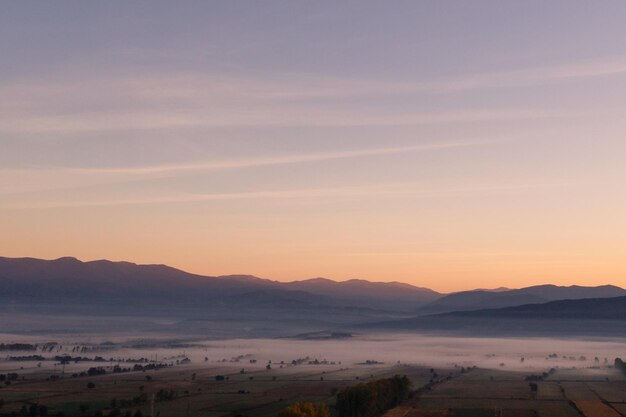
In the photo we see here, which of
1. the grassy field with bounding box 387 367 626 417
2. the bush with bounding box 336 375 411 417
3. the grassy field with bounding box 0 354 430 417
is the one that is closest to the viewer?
the bush with bounding box 336 375 411 417

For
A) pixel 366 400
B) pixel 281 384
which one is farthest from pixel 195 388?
pixel 366 400

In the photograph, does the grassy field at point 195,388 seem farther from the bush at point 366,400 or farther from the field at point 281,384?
the bush at point 366,400

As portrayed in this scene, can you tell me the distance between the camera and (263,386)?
103 m

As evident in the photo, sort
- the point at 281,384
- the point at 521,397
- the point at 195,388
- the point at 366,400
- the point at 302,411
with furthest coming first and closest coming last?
the point at 281,384 < the point at 195,388 < the point at 521,397 < the point at 366,400 < the point at 302,411

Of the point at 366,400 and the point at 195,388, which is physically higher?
the point at 195,388

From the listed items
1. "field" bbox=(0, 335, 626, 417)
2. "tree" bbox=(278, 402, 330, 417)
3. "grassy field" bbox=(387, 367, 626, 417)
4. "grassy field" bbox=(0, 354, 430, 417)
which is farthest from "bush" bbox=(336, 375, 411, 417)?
"tree" bbox=(278, 402, 330, 417)

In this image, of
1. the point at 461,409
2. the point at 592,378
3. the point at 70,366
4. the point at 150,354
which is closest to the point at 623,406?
the point at 461,409

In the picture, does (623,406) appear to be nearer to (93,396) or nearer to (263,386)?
(263,386)

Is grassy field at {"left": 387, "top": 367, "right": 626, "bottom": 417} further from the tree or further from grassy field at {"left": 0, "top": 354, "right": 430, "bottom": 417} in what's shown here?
the tree

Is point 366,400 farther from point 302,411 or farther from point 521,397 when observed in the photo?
point 521,397

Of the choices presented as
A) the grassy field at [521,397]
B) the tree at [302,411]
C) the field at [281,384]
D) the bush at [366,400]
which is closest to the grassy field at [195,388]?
the field at [281,384]

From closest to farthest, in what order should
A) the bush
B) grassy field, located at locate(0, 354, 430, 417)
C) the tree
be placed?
the tree → the bush → grassy field, located at locate(0, 354, 430, 417)

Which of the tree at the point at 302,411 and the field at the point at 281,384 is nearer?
the tree at the point at 302,411

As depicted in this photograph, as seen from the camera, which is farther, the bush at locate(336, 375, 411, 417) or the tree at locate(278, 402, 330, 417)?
the bush at locate(336, 375, 411, 417)
